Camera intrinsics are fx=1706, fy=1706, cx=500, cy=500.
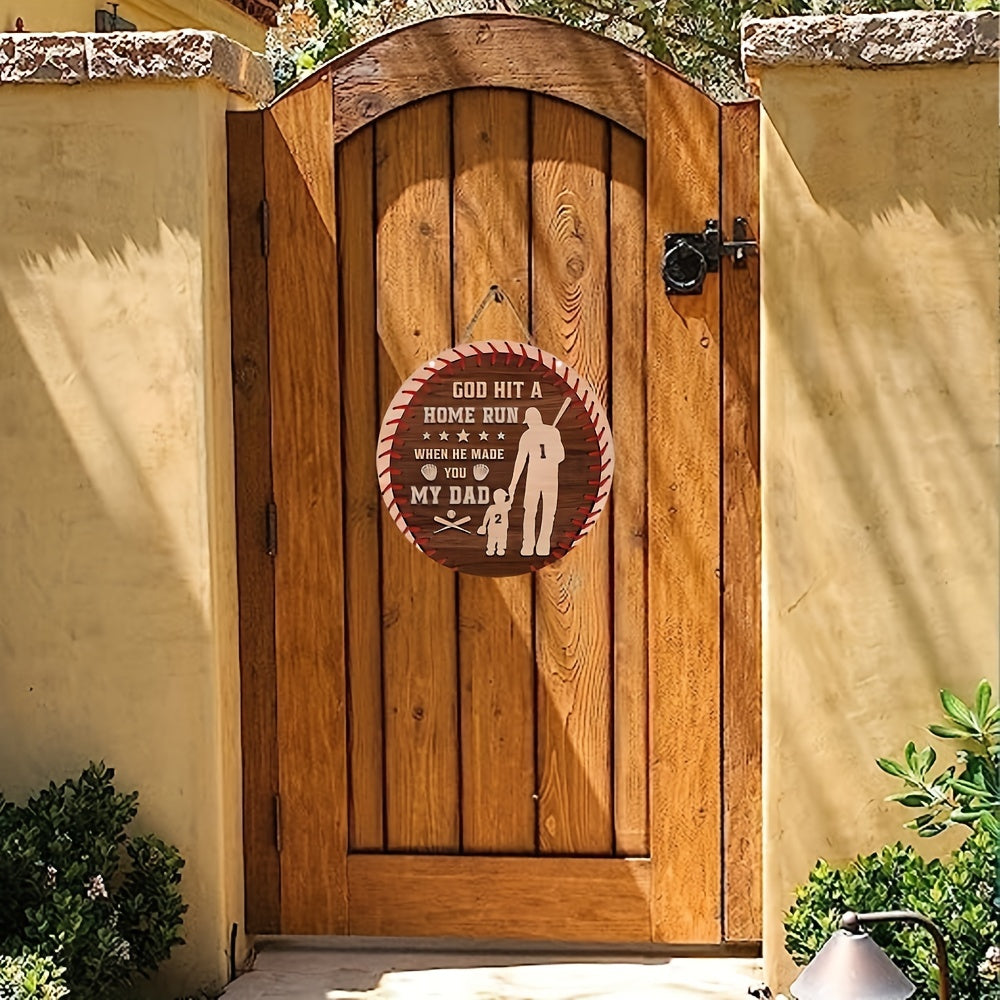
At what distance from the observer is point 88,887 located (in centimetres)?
404

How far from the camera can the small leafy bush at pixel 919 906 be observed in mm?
3740

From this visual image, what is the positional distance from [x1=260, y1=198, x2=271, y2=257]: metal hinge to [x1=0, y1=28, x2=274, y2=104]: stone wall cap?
0.35 meters

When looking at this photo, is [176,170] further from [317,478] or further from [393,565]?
[393,565]

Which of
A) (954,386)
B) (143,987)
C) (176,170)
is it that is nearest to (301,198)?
(176,170)

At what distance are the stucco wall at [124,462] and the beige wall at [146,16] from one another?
2067mm

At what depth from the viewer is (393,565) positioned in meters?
4.41

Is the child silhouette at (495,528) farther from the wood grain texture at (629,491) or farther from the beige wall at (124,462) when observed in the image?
the beige wall at (124,462)

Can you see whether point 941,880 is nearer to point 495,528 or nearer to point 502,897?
point 502,897

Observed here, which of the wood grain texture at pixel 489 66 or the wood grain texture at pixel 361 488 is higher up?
the wood grain texture at pixel 489 66

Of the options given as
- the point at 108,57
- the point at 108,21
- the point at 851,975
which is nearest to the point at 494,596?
the point at 108,57

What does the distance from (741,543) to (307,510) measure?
1.11 meters

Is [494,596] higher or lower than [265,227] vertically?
lower

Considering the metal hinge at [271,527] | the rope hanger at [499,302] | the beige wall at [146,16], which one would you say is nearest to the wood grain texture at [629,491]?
the rope hanger at [499,302]

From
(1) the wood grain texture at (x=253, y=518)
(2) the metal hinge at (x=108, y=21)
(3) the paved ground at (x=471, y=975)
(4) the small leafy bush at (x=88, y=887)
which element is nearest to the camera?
(4) the small leafy bush at (x=88, y=887)
